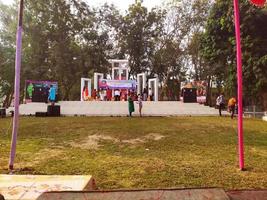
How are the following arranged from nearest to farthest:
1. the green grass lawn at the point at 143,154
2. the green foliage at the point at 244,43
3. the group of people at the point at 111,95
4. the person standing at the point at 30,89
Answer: the green grass lawn at the point at 143,154 < the green foliage at the point at 244,43 < the person standing at the point at 30,89 < the group of people at the point at 111,95

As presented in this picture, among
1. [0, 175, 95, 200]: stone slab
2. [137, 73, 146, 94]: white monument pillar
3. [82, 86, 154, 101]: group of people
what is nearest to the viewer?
[0, 175, 95, 200]: stone slab

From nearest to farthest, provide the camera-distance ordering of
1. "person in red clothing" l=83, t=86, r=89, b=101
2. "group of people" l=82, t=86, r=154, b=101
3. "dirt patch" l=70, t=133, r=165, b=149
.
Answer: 1. "dirt patch" l=70, t=133, r=165, b=149
2. "person in red clothing" l=83, t=86, r=89, b=101
3. "group of people" l=82, t=86, r=154, b=101

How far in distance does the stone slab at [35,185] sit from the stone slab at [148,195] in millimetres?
1841

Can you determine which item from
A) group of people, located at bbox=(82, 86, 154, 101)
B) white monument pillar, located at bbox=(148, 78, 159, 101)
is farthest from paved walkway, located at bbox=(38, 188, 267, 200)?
white monument pillar, located at bbox=(148, 78, 159, 101)

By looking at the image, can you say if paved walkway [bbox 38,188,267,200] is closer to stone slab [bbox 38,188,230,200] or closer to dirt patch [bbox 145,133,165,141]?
stone slab [bbox 38,188,230,200]

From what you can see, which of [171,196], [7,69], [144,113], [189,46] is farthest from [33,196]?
[189,46]

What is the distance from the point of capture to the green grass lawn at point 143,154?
299 inches

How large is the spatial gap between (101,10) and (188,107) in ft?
65.4

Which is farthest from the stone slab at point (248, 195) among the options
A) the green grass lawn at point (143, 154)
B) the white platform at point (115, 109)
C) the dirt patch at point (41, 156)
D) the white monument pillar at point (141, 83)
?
the white monument pillar at point (141, 83)

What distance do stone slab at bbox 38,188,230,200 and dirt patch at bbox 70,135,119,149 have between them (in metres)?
8.44

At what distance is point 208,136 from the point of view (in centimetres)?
1352

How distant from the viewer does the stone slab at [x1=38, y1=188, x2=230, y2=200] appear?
9.59 ft

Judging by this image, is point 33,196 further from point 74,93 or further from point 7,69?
point 74,93

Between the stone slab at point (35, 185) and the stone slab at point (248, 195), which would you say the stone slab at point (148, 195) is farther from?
the stone slab at point (35, 185)
